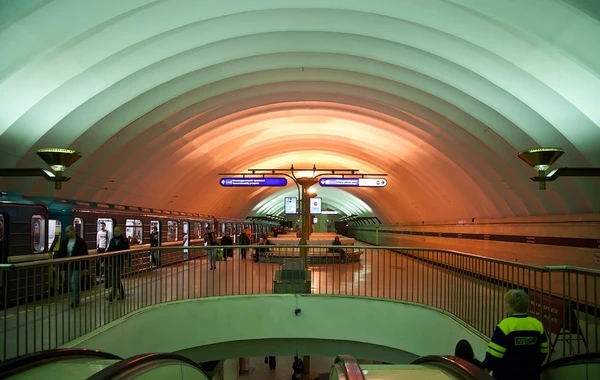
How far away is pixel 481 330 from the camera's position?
744cm

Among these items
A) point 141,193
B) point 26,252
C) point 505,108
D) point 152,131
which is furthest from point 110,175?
point 505,108

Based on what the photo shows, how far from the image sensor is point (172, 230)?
21.8 metres

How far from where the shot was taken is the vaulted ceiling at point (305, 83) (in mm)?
7422

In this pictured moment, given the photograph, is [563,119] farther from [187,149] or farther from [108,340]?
[187,149]

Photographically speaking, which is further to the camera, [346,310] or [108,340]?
[346,310]

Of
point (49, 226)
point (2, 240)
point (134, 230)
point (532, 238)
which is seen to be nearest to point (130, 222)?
point (134, 230)

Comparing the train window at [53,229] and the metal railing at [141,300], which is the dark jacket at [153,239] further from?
the metal railing at [141,300]

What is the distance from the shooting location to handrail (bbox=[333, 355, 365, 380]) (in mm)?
3976

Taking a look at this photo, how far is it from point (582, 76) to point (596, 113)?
31.9 inches

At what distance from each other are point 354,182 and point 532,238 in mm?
7036

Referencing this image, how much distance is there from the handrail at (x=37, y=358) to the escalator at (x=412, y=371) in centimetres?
238

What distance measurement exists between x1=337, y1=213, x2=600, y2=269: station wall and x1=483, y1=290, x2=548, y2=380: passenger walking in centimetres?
670

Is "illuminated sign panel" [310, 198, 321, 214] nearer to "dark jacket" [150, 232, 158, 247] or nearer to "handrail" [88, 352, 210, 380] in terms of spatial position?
"dark jacket" [150, 232, 158, 247]

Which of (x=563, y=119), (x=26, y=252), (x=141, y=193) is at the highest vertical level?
(x=563, y=119)
